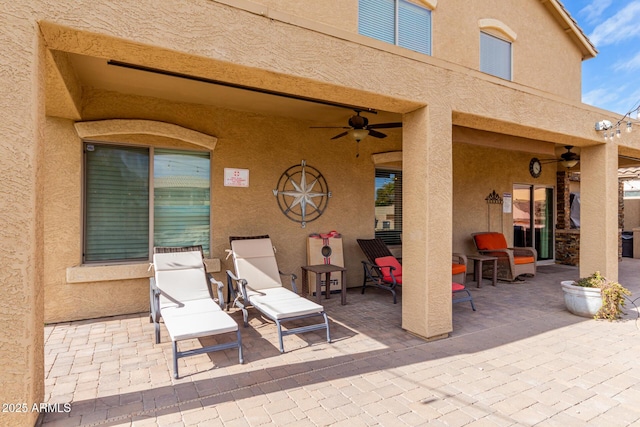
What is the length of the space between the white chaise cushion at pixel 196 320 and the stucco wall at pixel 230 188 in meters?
1.56

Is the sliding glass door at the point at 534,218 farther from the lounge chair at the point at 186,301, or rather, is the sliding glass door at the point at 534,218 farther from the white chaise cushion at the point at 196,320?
the white chaise cushion at the point at 196,320

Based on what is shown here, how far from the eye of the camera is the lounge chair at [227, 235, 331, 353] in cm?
479

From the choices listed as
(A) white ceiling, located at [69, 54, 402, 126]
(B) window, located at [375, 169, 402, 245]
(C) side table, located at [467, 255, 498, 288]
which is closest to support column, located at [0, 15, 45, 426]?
(A) white ceiling, located at [69, 54, 402, 126]

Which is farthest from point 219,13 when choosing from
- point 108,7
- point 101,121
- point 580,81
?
point 580,81

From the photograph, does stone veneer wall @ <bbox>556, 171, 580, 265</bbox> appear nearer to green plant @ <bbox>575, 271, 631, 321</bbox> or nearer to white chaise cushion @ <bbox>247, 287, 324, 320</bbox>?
green plant @ <bbox>575, 271, 631, 321</bbox>

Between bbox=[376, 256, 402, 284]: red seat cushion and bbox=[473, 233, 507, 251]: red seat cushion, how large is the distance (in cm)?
293

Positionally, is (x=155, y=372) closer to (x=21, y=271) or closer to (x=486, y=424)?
(x=21, y=271)

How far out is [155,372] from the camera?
374 cm

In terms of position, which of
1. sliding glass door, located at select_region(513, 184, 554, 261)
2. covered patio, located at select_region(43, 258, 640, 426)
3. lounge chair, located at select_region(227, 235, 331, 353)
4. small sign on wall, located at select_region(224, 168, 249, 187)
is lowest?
covered patio, located at select_region(43, 258, 640, 426)

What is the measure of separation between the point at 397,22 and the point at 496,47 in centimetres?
304

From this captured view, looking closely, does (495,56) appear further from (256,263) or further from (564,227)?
(256,263)

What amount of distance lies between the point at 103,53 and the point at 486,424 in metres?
4.60

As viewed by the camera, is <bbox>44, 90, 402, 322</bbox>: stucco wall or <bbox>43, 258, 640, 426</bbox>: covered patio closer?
<bbox>43, 258, 640, 426</bbox>: covered patio

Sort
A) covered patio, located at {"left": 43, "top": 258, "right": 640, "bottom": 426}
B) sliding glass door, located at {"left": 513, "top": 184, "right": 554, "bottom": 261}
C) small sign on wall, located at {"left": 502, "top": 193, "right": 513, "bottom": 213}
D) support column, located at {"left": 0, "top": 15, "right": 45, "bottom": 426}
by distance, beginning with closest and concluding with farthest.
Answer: support column, located at {"left": 0, "top": 15, "right": 45, "bottom": 426} < covered patio, located at {"left": 43, "top": 258, "right": 640, "bottom": 426} < small sign on wall, located at {"left": 502, "top": 193, "right": 513, "bottom": 213} < sliding glass door, located at {"left": 513, "top": 184, "right": 554, "bottom": 261}
